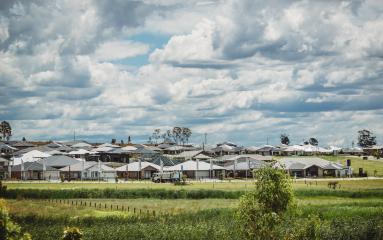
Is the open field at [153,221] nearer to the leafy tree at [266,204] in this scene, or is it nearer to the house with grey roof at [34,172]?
the leafy tree at [266,204]

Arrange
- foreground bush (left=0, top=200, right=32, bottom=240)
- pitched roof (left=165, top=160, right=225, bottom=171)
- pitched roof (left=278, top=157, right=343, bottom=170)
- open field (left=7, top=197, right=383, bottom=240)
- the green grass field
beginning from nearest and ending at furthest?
1. foreground bush (left=0, top=200, right=32, bottom=240)
2. open field (left=7, top=197, right=383, bottom=240)
3. the green grass field
4. pitched roof (left=165, top=160, right=225, bottom=171)
5. pitched roof (left=278, top=157, right=343, bottom=170)

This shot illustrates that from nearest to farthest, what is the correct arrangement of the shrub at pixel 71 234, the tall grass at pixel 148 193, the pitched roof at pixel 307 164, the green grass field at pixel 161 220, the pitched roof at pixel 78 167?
the shrub at pixel 71 234, the green grass field at pixel 161 220, the tall grass at pixel 148 193, the pitched roof at pixel 78 167, the pitched roof at pixel 307 164

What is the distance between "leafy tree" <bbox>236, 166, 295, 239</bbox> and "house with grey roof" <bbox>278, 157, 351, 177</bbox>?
10965 centimetres

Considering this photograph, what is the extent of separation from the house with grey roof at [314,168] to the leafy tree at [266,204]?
109645 mm

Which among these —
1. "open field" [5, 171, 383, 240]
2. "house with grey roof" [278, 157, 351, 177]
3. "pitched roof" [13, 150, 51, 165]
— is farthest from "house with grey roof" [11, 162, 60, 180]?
"house with grey roof" [278, 157, 351, 177]

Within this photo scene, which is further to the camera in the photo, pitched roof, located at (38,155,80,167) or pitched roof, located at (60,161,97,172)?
pitched roof, located at (38,155,80,167)

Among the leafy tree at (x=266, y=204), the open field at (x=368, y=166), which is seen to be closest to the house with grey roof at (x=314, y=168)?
the open field at (x=368, y=166)

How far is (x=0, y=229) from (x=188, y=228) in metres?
26.9

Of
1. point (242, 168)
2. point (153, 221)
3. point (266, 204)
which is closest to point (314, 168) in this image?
point (242, 168)

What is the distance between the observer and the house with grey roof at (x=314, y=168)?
144500 mm

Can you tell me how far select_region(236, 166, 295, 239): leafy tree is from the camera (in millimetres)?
33312

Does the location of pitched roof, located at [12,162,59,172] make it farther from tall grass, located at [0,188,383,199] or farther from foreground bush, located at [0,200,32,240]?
foreground bush, located at [0,200,32,240]

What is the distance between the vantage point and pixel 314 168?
14738cm

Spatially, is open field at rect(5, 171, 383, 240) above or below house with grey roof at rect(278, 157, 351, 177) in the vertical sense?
below
